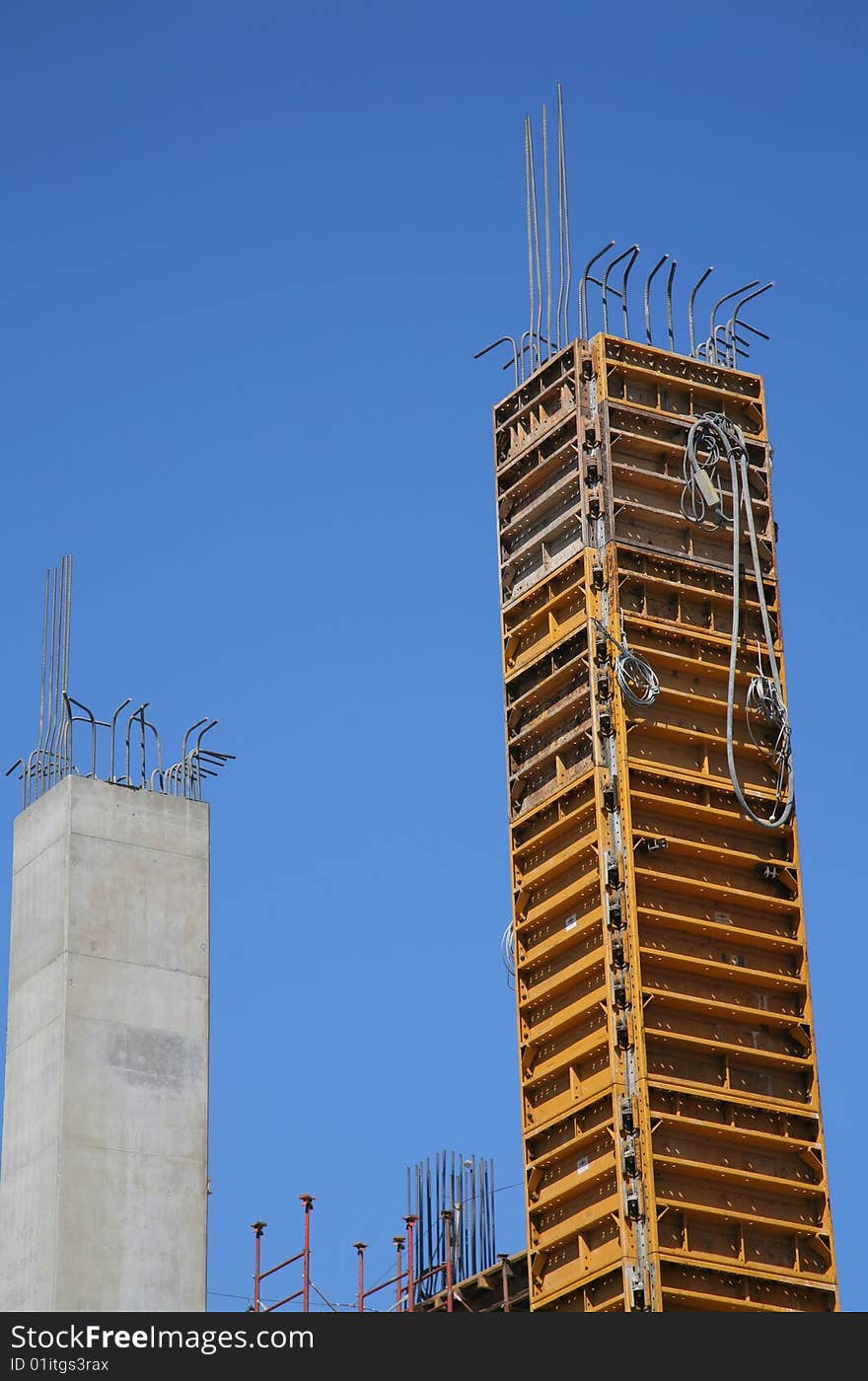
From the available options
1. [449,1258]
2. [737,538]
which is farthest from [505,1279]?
[737,538]

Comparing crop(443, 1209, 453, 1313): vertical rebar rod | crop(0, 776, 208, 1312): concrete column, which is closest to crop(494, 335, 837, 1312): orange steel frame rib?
crop(443, 1209, 453, 1313): vertical rebar rod

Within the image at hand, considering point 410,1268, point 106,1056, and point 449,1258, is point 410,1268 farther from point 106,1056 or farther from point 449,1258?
point 106,1056

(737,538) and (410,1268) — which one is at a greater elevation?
(737,538)

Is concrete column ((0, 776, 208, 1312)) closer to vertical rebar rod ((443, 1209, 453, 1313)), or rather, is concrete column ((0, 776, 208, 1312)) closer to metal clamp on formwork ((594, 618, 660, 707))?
vertical rebar rod ((443, 1209, 453, 1313))

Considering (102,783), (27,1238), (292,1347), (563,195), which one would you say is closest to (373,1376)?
(292,1347)

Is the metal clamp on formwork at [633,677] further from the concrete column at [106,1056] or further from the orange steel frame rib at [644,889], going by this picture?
the concrete column at [106,1056]

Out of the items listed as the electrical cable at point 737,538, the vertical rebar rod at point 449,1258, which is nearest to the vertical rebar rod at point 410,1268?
the vertical rebar rod at point 449,1258

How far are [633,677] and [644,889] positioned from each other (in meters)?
3.63

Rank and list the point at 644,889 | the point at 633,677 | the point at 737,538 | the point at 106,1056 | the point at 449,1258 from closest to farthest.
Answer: the point at 106,1056, the point at 644,889, the point at 633,677, the point at 737,538, the point at 449,1258

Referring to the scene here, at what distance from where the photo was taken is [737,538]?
50.2 metres

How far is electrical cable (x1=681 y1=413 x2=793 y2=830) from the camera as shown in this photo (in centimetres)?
4966

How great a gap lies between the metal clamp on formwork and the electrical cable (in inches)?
57.4

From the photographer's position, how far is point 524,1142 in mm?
48156

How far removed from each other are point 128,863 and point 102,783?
141 cm
